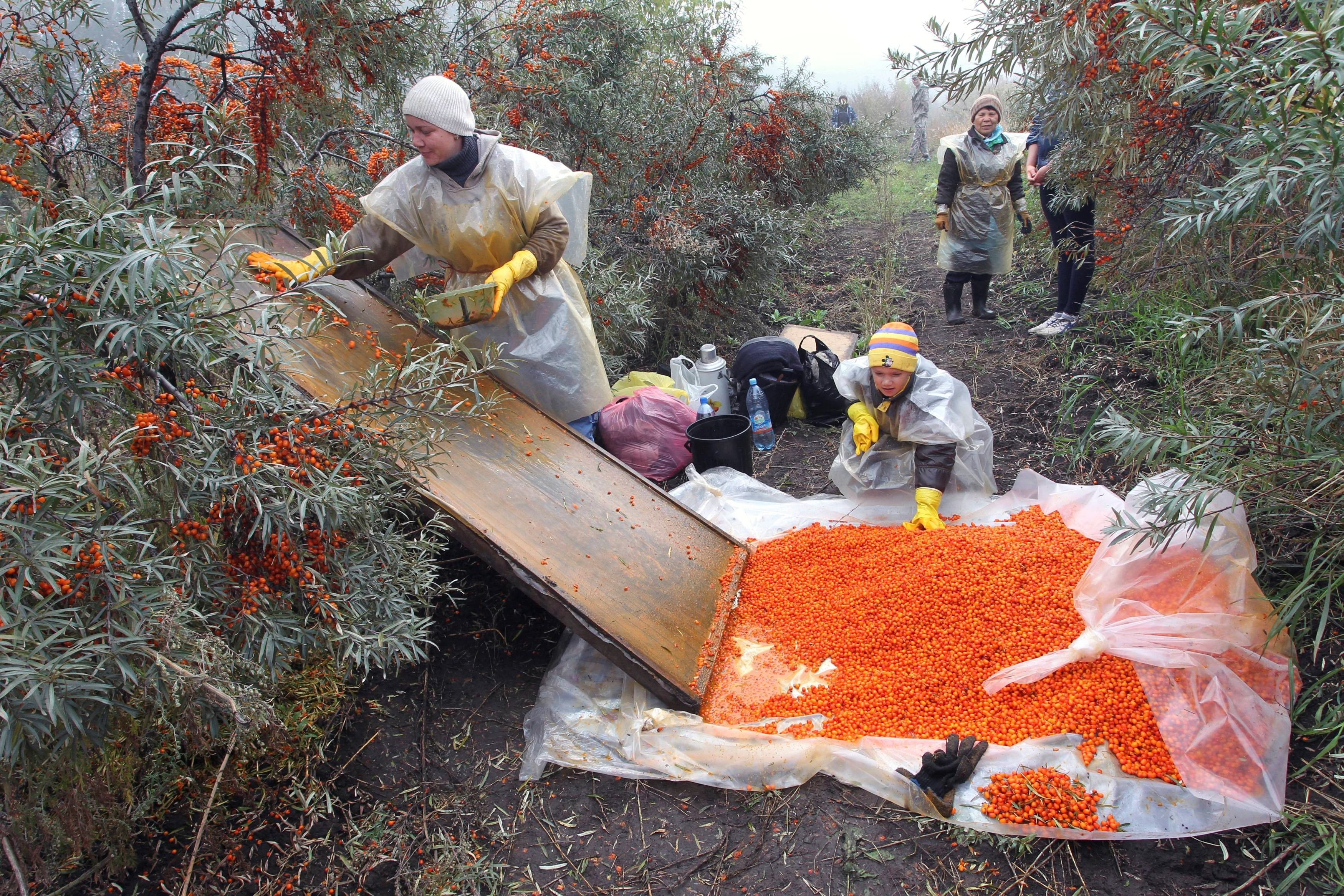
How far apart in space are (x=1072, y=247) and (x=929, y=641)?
10.7 ft

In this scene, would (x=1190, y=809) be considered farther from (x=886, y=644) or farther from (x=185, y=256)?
(x=185, y=256)

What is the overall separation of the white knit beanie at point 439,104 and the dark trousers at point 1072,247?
3583 millimetres

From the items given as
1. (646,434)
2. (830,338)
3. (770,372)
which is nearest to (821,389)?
(770,372)

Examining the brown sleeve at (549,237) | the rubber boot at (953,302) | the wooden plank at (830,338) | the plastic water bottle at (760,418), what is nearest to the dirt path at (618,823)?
the brown sleeve at (549,237)

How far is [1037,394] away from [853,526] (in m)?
1.83

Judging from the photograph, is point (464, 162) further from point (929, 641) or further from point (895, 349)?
point (929, 641)

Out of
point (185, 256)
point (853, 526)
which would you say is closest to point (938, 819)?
point (853, 526)

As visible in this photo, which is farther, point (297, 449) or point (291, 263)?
point (291, 263)

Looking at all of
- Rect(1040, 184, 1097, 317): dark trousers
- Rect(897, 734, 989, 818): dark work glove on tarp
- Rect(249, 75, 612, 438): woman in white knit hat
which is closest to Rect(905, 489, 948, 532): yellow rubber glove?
Rect(897, 734, 989, 818): dark work glove on tarp

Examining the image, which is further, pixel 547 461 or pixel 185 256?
pixel 547 461

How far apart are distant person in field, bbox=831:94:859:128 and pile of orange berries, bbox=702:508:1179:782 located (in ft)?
27.6

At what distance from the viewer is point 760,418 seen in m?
4.47

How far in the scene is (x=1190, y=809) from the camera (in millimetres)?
1936

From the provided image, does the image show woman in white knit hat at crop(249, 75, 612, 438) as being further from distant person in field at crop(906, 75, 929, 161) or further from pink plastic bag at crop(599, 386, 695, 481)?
distant person in field at crop(906, 75, 929, 161)
